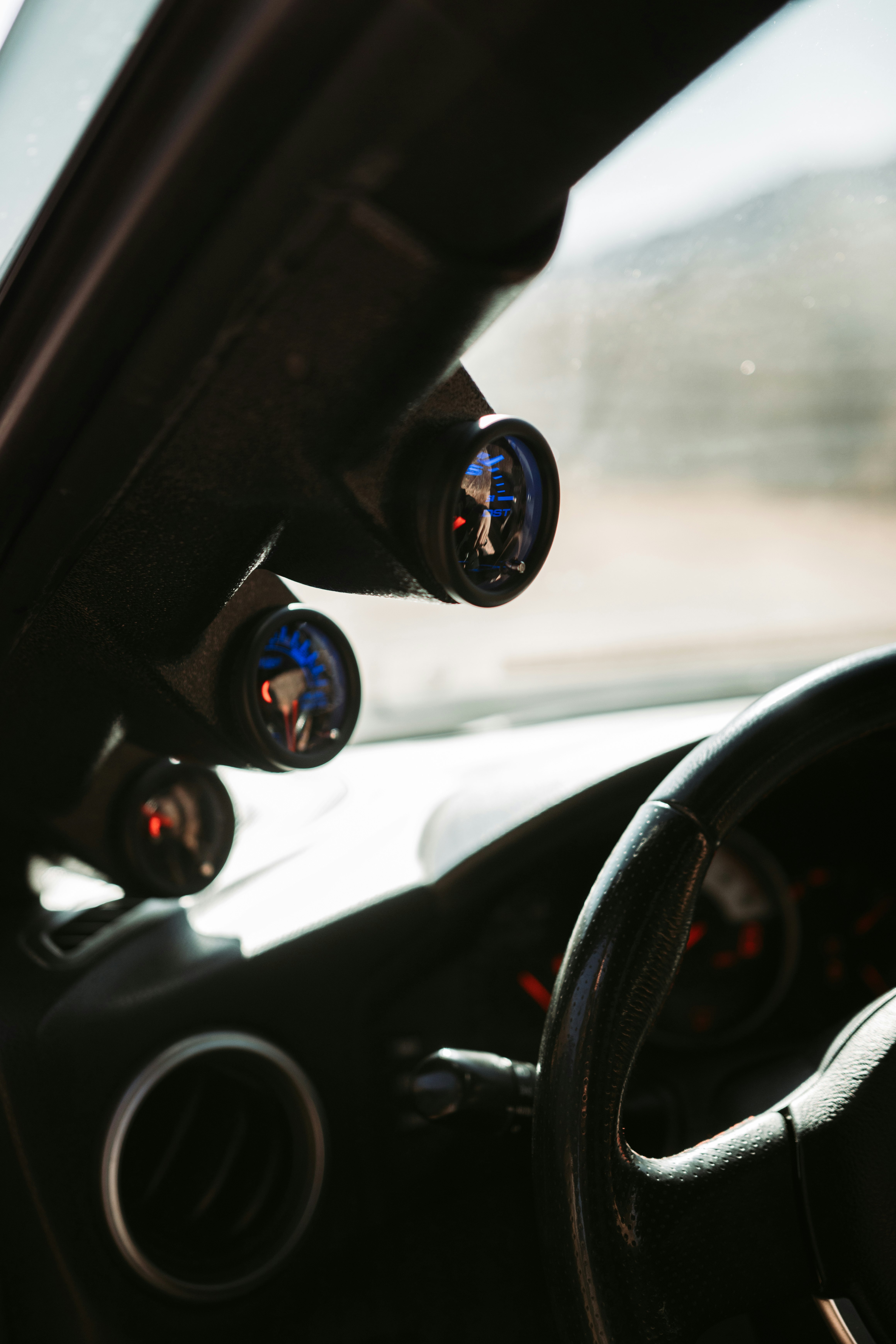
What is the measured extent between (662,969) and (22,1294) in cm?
93

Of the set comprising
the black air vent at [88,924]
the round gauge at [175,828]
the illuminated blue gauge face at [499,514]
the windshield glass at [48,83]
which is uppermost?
the windshield glass at [48,83]

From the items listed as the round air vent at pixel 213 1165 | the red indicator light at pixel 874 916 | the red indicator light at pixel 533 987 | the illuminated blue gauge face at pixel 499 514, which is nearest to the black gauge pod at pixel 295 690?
the illuminated blue gauge face at pixel 499 514

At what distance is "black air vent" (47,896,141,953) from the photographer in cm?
140

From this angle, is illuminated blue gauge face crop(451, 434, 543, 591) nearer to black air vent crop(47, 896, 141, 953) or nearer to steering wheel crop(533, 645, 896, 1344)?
steering wheel crop(533, 645, 896, 1344)

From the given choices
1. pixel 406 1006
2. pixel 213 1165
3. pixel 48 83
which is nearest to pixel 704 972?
pixel 406 1006

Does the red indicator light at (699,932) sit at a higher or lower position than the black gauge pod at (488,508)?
lower

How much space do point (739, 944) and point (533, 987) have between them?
0.40m

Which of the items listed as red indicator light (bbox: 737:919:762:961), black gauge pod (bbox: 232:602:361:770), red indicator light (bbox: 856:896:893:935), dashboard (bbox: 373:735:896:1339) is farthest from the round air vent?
red indicator light (bbox: 856:896:893:935)

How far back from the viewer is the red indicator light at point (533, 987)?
65.8 inches

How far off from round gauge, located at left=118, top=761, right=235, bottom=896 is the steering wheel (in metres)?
0.65

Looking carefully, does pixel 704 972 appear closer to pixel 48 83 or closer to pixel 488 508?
pixel 488 508

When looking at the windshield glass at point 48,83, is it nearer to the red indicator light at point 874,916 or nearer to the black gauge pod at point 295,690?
the black gauge pod at point 295,690

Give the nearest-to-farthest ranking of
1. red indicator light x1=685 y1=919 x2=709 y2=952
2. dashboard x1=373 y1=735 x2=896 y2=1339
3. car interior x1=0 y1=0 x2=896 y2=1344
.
Result: car interior x1=0 y1=0 x2=896 y2=1344 → dashboard x1=373 y1=735 x2=896 y2=1339 → red indicator light x1=685 y1=919 x2=709 y2=952

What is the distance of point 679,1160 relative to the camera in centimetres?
91
